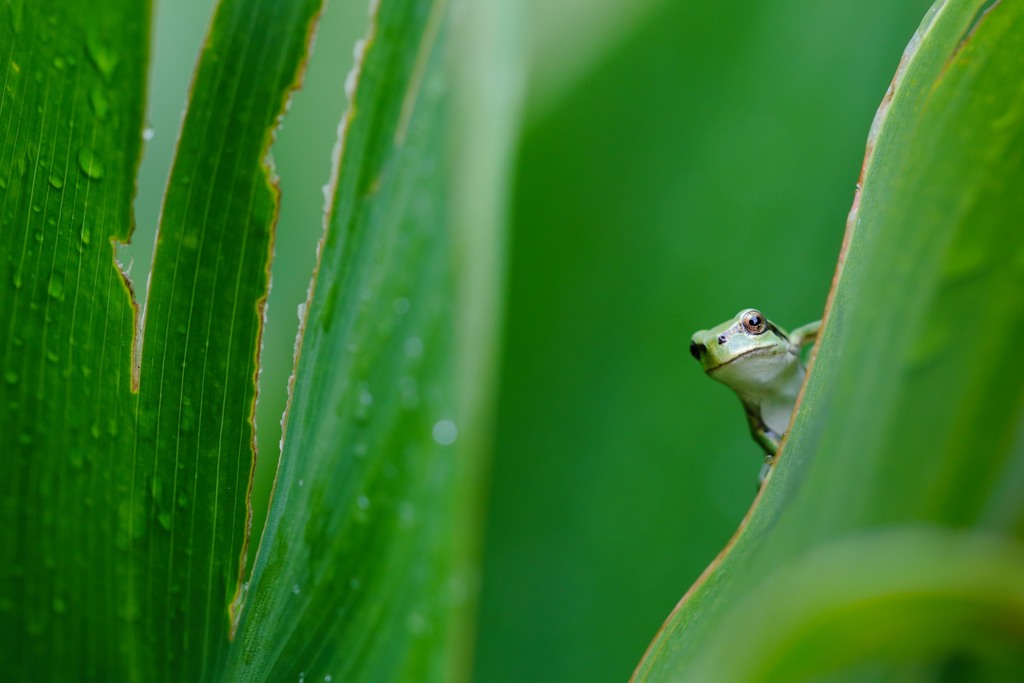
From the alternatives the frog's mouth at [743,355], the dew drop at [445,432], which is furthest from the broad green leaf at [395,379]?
the frog's mouth at [743,355]

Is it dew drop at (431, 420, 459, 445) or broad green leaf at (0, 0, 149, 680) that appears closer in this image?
dew drop at (431, 420, 459, 445)

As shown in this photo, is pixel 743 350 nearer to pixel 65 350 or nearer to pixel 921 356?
pixel 921 356

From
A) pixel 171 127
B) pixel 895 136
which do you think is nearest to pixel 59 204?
pixel 895 136

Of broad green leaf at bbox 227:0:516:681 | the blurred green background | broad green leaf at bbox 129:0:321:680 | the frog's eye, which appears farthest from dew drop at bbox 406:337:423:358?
the frog's eye

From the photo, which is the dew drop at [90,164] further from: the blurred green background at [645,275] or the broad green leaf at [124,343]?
the blurred green background at [645,275]

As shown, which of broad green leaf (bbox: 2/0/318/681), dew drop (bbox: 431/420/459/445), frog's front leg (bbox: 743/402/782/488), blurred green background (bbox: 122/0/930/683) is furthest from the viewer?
frog's front leg (bbox: 743/402/782/488)

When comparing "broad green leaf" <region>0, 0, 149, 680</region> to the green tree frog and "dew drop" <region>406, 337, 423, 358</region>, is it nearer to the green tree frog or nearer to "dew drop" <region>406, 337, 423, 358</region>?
"dew drop" <region>406, 337, 423, 358</region>

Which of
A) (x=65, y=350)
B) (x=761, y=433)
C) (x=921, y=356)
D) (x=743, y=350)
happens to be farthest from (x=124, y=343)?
(x=761, y=433)

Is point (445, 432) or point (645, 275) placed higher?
point (645, 275)
